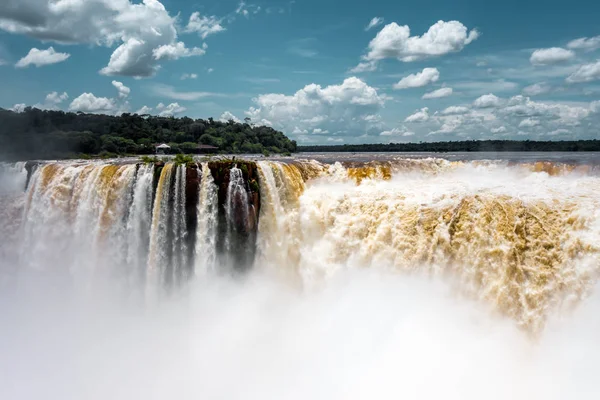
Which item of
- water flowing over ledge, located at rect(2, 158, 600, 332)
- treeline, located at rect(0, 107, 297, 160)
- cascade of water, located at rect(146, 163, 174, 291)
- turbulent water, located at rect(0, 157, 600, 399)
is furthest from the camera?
treeline, located at rect(0, 107, 297, 160)

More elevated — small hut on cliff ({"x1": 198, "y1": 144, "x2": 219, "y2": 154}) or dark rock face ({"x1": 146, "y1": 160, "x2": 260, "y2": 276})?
small hut on cliff ({"x1": 198, "y1": 144, "x2": 219, "y2": 154})

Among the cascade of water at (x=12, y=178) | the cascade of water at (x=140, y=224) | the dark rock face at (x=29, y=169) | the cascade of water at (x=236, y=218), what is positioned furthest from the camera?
the cascade of water at (x=12, y=178)

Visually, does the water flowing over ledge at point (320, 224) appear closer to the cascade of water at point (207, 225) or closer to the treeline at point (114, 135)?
the cascade of water at point (207, 225)

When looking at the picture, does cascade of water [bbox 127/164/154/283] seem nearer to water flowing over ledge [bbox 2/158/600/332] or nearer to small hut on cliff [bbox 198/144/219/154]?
water flowing over ledge [bbox 2/158/600/332]

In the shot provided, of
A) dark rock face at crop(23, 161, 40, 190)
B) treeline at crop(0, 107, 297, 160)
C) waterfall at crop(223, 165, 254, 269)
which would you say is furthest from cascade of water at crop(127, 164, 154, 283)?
treeline at crop(0, 107, 297, 160)

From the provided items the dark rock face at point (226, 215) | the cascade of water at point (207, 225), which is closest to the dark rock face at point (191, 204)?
the dark rock face at point (226, 215)

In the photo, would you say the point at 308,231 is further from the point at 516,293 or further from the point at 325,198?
the point at 516,293
